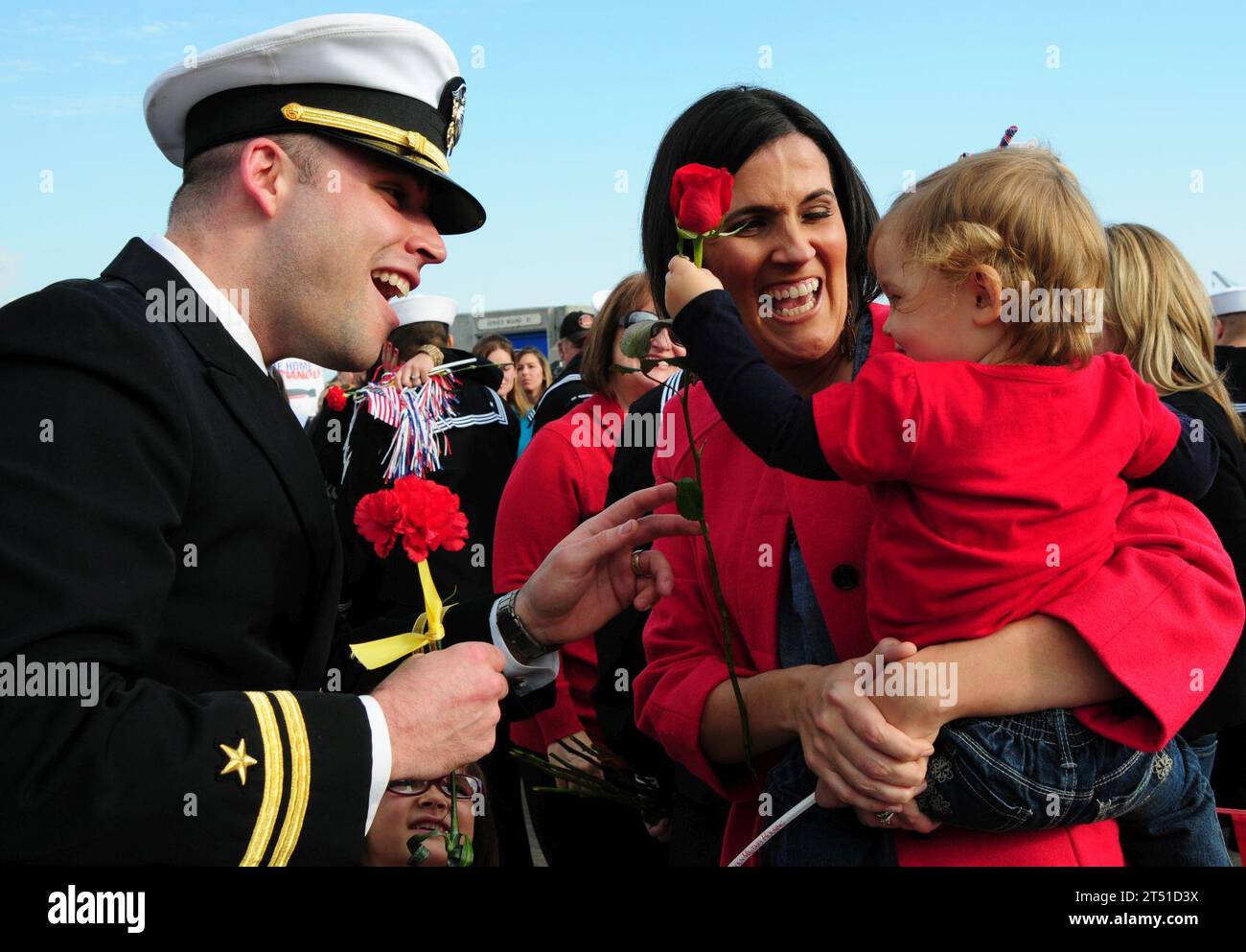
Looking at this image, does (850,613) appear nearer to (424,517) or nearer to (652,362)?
(652,362)

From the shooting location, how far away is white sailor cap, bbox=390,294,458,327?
6.48 meters

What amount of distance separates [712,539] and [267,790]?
95cm

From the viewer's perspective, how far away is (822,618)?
2023 millimetres

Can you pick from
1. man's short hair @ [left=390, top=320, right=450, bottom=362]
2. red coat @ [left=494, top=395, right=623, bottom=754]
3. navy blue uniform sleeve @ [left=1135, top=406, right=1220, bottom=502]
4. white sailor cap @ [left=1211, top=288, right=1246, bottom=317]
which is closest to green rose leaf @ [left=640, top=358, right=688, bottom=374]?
navy blue uniform sleeve @ [left=1135, top=406, right=1220, bottom=502]

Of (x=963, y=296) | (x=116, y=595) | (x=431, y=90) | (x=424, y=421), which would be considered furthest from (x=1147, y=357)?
(x=424, y=421)

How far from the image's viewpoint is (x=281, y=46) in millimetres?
2123

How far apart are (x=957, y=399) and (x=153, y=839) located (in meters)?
1.28

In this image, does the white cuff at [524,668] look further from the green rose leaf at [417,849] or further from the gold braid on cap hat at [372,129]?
the gold braid on cap hat at [372,129]

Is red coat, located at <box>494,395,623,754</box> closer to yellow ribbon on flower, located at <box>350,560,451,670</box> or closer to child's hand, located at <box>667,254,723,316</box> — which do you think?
yellow ribbon on flower, located at <box>350,560,451,670</box>

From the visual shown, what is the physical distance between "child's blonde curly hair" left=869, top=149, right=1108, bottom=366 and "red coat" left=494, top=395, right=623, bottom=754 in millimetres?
2028

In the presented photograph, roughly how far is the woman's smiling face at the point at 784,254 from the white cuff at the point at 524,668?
798 millimetres

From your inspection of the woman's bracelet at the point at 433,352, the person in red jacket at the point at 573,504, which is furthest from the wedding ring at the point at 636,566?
the woman's bracelet at the point at 433,352

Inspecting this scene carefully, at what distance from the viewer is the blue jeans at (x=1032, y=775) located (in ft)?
5.63

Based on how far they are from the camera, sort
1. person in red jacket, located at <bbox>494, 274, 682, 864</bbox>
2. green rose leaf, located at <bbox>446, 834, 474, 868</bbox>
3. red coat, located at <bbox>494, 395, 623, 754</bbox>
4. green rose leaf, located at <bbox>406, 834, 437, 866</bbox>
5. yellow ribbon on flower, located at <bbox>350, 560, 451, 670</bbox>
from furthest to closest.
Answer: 1. red coat, located at <bbox>494, 395, 623, 754</bbox>
2. person in red jacket, located at <bbox>494, 274, 682, 864</bbox>
3. green rose leaf, located at <bbox>406, 834, 437, 866</bbox>
4. green rose leaf, located at <bbox>446, 834, 474, 868</bbox>
5. yellow ribbon on flower, located at <bbox>350, 560, 451, 670</bbox>
